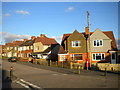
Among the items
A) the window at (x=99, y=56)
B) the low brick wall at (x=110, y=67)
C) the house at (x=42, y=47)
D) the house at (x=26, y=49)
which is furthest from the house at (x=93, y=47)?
the house at (x=26, y=49)

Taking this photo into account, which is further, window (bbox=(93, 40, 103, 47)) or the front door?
window (bbox=(93, 40, 103, 47))

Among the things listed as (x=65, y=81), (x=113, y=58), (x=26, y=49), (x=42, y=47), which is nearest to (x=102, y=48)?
(x=113, y=58)

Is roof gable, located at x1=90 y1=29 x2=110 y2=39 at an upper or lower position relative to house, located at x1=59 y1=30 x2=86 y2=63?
upper

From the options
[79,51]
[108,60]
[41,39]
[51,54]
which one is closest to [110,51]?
[108,60]

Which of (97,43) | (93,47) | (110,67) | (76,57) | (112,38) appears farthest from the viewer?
(112,38)

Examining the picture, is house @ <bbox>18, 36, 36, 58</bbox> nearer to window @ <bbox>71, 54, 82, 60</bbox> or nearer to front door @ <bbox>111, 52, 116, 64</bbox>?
window @ <bbox>71, 54, 82, 60</bbox>

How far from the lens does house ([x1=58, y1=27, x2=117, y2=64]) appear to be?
3659cm

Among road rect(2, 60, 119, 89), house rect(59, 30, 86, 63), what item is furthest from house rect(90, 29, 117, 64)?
road rect(2, 60, 119, 89)

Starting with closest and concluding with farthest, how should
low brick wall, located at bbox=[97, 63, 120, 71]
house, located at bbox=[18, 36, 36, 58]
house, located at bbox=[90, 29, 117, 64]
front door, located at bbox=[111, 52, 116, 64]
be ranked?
1. low brick wall, located at bbox=[97, 63, 120, 71]
2. front door, located at bbox=[111, 52, 116, 64]
3. house, located at bbox=[90, 29, 117, 64]
4. house, located at bbox=[18, 36, 36, 58]

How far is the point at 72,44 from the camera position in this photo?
1542 inches

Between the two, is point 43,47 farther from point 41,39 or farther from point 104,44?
point 104,44

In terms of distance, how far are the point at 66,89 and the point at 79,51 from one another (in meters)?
27.2

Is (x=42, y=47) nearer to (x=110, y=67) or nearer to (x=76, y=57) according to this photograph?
(x=76, y=57)

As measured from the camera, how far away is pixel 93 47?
123ft
